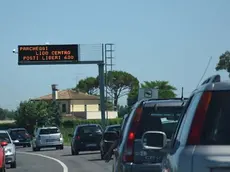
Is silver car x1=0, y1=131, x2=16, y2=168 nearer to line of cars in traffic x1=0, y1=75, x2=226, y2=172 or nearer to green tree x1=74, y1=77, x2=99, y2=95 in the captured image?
line of cars in traffic x1=0, y1=75, x2=226, y2=172

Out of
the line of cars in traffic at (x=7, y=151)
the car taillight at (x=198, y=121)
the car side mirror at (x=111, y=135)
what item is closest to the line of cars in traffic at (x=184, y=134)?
the car taillight at (x=198, y=121)

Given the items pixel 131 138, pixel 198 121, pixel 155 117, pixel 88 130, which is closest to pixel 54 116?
pixel 88 130

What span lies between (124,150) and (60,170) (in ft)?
47.0

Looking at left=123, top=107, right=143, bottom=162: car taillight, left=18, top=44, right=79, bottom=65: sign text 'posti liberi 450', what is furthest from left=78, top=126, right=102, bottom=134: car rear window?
left=123, top=107, right=143, bottom=162: car taillight

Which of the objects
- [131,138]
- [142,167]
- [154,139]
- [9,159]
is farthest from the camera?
[9,159]

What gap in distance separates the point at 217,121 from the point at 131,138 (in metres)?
4.80

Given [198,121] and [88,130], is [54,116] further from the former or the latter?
[198,121]

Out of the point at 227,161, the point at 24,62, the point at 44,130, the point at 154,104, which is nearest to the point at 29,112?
the point at 24,62

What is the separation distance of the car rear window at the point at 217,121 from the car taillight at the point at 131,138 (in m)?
4.72

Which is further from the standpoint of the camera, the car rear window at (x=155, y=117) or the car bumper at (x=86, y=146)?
the car bumper at (x=86, y=146)

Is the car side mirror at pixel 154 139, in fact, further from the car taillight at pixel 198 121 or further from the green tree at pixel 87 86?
the green tree at pixel 87 86

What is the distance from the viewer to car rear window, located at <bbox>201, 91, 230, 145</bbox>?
5.20m

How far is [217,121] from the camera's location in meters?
5.27

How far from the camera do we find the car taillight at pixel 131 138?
32.6ft
